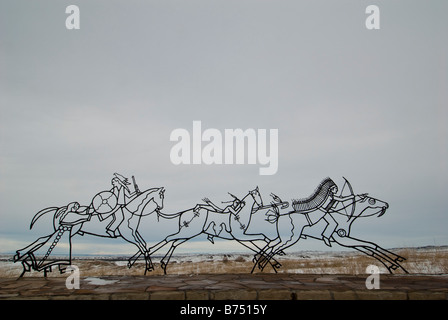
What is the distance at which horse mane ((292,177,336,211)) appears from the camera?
8.83 meters

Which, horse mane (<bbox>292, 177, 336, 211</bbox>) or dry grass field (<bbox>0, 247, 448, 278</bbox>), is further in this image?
dry grass field (<bbox>0, 247, 448, 278</bbox>)

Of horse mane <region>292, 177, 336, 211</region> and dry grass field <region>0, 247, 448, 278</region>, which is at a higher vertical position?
horse mane <region>292, 177, 336, 211</region>

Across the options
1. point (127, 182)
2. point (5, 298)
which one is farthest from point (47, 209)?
point (5, 298)

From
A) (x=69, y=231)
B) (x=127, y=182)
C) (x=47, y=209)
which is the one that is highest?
(x=127, y=182)

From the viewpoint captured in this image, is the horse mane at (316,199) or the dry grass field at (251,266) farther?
the dry grass field at (251,266)

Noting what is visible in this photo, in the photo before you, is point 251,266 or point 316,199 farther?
point 251,266

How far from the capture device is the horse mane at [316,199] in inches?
348

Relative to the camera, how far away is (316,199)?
29.2 ft

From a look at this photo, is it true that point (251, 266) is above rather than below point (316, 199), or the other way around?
below

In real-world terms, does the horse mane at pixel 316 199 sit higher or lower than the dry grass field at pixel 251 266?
higher
